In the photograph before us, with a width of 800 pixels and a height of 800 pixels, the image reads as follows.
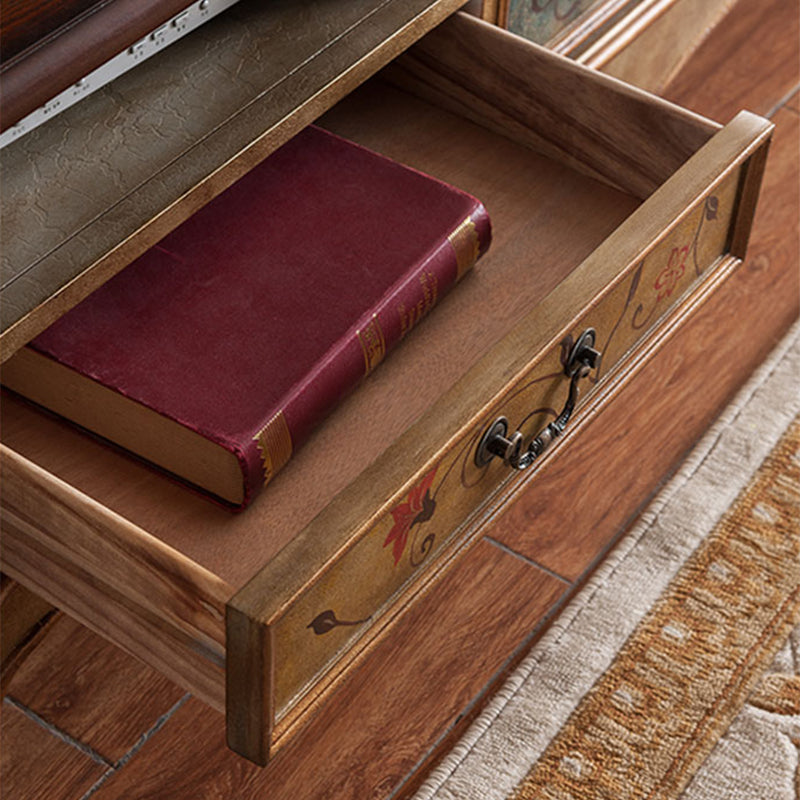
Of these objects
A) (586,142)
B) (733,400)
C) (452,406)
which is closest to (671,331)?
(586,142)

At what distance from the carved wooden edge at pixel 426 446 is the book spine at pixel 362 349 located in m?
0.09

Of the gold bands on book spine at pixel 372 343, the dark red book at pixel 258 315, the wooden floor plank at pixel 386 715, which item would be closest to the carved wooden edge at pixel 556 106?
the dark red book at pixel 258 315

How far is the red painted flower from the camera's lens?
0.61 meters

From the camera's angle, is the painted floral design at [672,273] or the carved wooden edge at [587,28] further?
the carved wooden edge at [587,28]

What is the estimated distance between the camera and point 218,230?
78 centimetres

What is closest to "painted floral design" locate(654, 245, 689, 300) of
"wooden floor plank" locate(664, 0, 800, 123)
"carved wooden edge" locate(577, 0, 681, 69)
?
"carved wooden edge" locate(577, 0, 681, 69)

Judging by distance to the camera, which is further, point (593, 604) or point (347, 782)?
point (593, 604)

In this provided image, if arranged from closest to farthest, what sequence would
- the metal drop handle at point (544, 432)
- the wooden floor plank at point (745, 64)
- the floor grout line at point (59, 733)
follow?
the metal drop handle at point (544, 432) → the floor grout line at point (59, 733) → the wooden floor plank at point (745, 64)

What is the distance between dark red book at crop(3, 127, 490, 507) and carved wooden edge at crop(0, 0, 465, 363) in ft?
0.25

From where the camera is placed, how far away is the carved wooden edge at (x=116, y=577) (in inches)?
21.7

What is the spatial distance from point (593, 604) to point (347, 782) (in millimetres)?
235

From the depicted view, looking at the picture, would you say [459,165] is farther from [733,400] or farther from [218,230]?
[733,400]

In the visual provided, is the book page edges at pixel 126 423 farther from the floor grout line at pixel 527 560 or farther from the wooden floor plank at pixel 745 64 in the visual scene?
the wooden floor plank at pixel 745 64

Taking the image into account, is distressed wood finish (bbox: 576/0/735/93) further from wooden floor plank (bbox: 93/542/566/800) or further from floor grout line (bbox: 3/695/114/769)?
floor grout line (bbox: 3/695/114/769)
